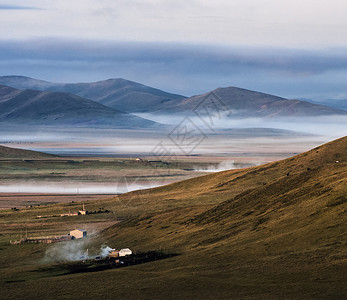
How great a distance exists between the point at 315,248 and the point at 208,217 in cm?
4827

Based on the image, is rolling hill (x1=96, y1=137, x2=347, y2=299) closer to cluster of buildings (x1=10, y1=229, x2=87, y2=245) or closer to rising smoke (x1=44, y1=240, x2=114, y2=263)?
cluster of buildings (x1=10, y1=229, x2=87, y2=245)

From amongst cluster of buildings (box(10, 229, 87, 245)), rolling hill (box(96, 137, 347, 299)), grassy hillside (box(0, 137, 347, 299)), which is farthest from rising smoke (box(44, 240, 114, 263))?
rolling hill (box(96, 137, 347, 299))

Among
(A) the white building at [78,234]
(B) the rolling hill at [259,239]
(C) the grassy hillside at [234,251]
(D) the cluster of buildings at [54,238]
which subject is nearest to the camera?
(B) the rolling hill at [259,239]

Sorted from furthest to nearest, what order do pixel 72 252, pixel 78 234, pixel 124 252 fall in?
pixel 78 234 < pixel 72 252 < pixel 124 252

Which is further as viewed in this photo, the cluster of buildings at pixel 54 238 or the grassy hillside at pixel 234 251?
the cluster of buildings at pixel 54 238

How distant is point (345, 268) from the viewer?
8356 centimetres

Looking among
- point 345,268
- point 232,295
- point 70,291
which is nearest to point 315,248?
point 345,268

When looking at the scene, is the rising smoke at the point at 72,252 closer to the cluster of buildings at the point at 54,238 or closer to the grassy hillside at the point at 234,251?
the grassy hillside at the point at 234,251

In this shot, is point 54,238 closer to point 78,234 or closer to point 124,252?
point 78,234

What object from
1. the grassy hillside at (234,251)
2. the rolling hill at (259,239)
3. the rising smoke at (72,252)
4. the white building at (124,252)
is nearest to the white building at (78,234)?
the grassy hillside at (234,251)

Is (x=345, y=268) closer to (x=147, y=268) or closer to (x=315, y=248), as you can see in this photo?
(x=315, y=248)

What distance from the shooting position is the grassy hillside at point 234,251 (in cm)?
8225

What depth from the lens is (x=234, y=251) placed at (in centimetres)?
10394

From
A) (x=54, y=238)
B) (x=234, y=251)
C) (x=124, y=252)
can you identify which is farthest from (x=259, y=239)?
(x=54, y=238)
